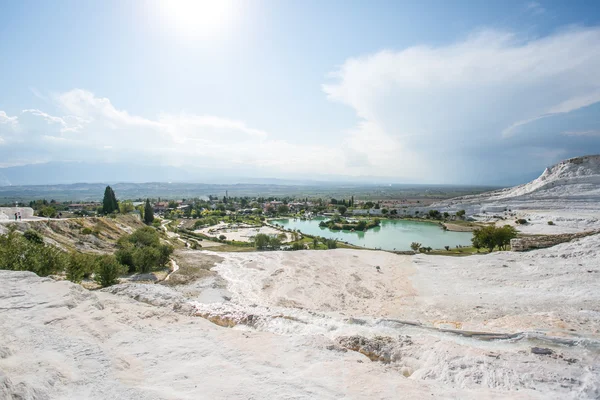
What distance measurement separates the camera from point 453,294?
62.8 feet

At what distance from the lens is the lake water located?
5294cm

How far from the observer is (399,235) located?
209 ft

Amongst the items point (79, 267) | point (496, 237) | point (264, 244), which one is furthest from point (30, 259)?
point (496, 237)

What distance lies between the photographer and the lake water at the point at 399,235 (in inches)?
2084

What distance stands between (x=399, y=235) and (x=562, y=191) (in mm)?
44139

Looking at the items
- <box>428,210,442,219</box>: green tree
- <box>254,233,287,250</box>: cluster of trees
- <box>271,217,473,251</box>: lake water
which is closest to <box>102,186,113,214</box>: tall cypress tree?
<box>254,233,287,250</box>: cluster of trees

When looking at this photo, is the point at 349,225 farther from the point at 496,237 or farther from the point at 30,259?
the point at 30,259

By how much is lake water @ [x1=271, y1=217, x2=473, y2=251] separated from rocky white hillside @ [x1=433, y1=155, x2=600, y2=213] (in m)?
22.6

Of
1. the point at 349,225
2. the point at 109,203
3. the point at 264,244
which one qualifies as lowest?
the point at 349,225

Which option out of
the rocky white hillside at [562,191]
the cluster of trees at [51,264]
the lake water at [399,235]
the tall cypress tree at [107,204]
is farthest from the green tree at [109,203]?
the rocky white hillside at [562,191]

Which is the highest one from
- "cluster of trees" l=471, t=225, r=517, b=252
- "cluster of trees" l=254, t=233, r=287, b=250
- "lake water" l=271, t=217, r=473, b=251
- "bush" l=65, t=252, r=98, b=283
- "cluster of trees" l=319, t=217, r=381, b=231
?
"bush" l=65, t=252, r=98, b=283

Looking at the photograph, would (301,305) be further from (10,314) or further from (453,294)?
(10,314)

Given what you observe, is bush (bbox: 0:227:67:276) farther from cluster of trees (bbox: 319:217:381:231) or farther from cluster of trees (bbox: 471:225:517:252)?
cluster of trees (bbox: 319:217:381:231)

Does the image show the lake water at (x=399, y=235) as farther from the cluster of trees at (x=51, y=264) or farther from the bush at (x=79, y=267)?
the cluster of trees at (x=51, y=264)
